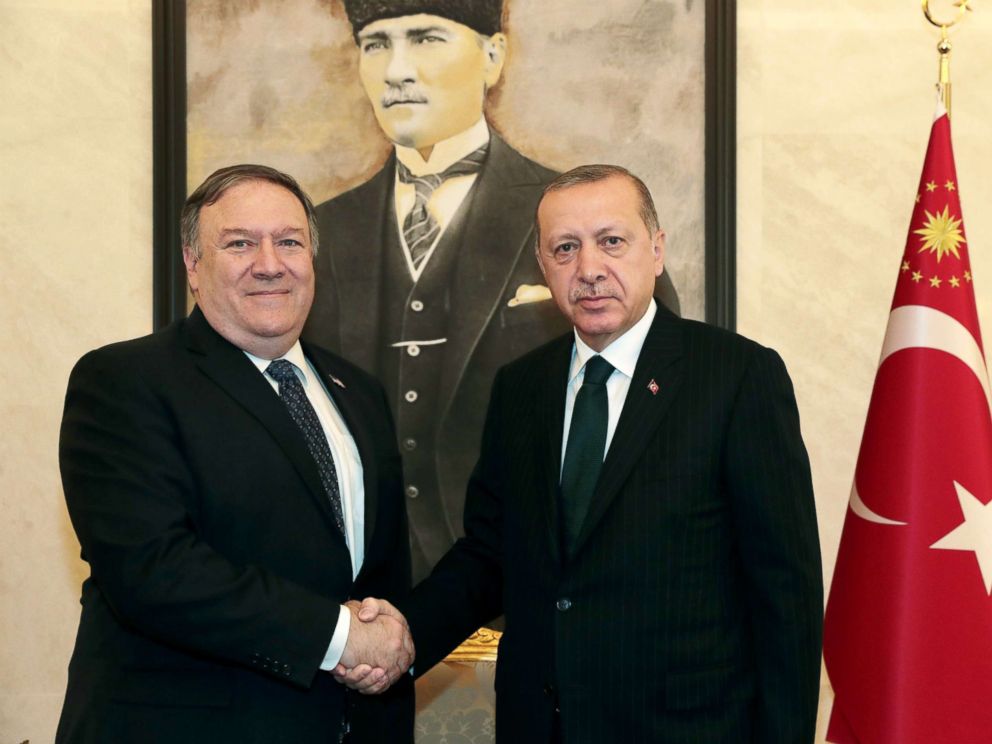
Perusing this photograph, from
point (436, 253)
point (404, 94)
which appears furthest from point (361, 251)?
point (404, 94)

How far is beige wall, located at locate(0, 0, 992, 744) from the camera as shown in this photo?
3291 mm

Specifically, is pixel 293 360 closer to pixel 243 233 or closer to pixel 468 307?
pixel 243 233

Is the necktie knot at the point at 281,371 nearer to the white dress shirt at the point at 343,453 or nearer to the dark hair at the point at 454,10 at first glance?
the white dress shirt at the point at 343,453

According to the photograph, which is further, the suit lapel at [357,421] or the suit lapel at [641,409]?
the suit lapel at [357,421]

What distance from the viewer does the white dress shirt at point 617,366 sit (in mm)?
2373

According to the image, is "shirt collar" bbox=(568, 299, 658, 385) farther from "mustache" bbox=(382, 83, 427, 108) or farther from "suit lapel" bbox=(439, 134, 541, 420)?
"mustache" bbox=(382, 83, 427, 108)

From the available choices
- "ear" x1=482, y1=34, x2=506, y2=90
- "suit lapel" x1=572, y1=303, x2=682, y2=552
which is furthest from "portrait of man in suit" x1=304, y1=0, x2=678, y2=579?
"suit lapel" x1=572, y1=303, x2=682, y2=552

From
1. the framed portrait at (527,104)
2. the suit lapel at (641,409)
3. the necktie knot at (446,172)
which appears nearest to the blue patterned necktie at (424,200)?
the necktie knot at (446,172)

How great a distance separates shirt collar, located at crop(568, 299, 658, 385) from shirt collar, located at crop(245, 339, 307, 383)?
2.04 ft

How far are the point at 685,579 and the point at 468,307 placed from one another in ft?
4.45

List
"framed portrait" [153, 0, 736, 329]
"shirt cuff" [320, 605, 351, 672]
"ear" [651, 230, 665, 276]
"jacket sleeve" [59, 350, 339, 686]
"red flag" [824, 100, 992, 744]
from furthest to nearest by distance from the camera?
"framed portrait" [153, 0, 736, 329] < "red flag" [824, 100, 992, 744] < "ear" [651, 230, 665, 276] < "shirt cuff" [320, 605, 351, 672] < "jacket sleeve" [59, 350, 339, 686]

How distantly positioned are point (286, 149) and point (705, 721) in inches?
82.2

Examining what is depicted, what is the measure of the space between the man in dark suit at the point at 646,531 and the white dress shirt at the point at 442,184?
91cm

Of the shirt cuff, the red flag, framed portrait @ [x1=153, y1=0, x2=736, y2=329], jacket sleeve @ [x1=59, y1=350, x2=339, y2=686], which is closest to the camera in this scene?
jacket sleeve @ [x1=59, y1=350, x2=339, y2=686]
